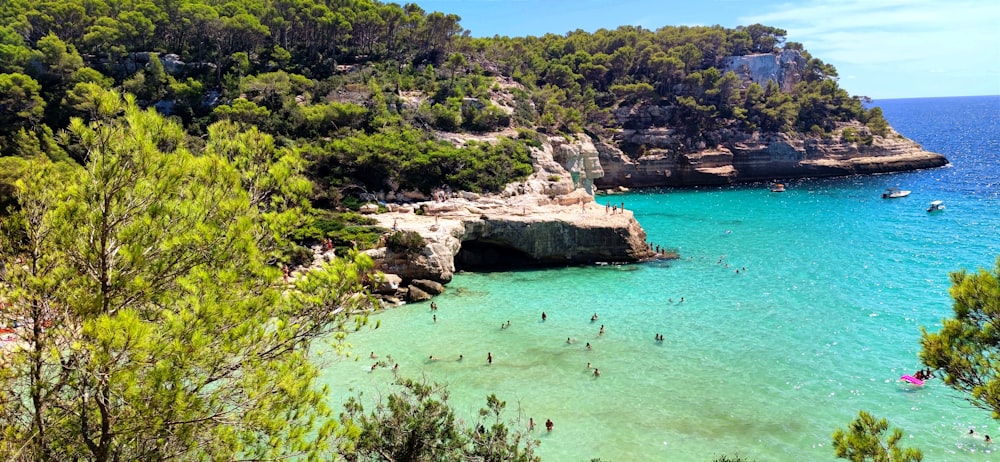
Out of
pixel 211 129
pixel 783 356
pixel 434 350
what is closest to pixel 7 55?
pixel 434 350

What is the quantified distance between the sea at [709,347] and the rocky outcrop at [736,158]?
84.0ft

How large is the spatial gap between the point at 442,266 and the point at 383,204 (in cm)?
770

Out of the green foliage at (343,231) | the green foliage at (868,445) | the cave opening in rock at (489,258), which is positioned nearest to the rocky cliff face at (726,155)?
the cave opening in rock at (489,258)

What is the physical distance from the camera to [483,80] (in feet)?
180

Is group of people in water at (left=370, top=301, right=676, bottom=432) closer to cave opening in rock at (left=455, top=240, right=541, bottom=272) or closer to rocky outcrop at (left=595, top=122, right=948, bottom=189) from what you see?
cave opening in rock at (left=455, top=240, right=541, bottom=272)

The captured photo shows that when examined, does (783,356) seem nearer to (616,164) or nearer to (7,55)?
(616,164)

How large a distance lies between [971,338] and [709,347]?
46.7 feet

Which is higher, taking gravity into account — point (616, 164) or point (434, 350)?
point (616, 164)

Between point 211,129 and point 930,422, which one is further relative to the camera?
point 930,422

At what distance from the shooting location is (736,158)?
6669 cm

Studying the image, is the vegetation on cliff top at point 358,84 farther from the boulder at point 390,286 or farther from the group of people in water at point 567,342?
the group of people in water at point 567,342

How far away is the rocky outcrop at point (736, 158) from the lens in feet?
212

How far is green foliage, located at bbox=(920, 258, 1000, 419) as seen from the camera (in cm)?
669

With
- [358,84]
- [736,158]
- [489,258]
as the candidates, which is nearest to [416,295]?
[489,258]
